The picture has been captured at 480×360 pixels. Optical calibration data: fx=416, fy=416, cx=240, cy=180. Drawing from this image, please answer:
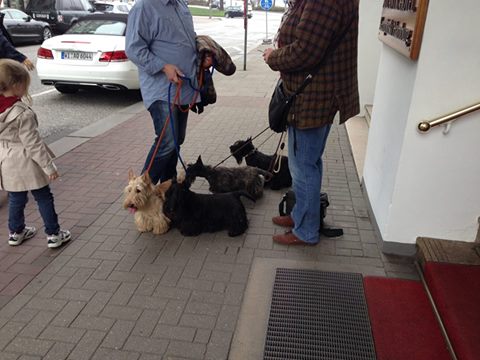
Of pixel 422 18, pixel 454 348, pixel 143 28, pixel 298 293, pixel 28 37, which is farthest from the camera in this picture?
pixel 28 37

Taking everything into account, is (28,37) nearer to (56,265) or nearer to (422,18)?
(56,265)

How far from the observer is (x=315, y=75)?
10.0 feet

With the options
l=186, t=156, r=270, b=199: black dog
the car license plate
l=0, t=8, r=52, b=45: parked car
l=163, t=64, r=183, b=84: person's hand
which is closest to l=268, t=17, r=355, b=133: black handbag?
l=163, t=64, r=183, b=84: person's hand

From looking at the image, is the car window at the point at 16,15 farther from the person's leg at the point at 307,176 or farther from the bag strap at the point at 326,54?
the bag strap at the point at 326,54

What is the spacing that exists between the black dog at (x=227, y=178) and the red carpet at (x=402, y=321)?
1.72 m

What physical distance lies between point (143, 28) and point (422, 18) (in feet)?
7.33

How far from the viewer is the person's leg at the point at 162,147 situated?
3955mm

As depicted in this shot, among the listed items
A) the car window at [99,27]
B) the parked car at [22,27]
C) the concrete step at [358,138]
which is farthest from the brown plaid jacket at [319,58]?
the parked car at [22,27]

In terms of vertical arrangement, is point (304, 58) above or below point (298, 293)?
above

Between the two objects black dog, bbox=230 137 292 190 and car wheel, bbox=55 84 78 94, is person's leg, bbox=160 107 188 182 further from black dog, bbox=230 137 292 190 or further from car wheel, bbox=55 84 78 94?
car wheel, bbox=55 84 78 94

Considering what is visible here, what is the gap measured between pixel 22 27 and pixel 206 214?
17.3m

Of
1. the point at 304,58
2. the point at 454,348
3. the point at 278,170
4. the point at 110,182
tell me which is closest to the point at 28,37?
the point at 110,182

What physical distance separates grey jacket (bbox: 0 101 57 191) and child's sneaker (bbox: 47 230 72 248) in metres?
0.51

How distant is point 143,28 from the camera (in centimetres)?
362
